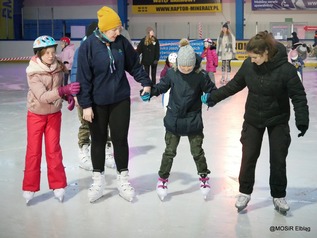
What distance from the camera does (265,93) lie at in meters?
3.34

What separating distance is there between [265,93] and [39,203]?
176 cm

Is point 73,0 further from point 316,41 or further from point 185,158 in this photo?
point 185,158

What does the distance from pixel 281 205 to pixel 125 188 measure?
1.11 metres

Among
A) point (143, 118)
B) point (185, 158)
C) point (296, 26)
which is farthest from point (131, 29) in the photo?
point (185, 158)

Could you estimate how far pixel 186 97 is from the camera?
12.2ft

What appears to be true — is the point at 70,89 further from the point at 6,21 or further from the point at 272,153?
the point at 6,21

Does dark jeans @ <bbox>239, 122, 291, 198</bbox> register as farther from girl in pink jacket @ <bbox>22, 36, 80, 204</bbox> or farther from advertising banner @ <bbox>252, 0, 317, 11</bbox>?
advertising banner @ <bbox>252, 0, 317, 11</bbox>

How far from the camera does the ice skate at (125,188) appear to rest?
3.84m

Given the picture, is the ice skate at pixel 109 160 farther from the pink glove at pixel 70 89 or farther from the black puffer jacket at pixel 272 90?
the black puffer jacket at pixel 272 90

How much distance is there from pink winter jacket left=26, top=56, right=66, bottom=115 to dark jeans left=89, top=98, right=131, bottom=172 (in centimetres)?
30

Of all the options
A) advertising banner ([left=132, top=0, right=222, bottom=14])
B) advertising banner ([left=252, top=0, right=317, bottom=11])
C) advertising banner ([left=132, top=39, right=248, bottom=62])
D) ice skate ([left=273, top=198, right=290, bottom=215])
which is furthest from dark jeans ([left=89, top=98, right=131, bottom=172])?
advertising banner ([left=132, top=0, right=222, bottom=14])

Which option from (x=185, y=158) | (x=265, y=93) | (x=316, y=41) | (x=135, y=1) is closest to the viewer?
(x=265, y=93)

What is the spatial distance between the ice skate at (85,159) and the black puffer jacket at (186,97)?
1.22m

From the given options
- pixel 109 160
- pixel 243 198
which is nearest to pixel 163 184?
pixel 243 198
